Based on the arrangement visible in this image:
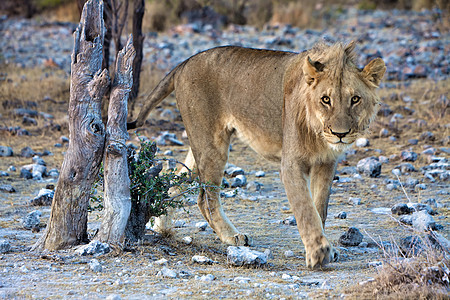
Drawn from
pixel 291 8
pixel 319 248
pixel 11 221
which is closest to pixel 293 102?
pixel 319 248

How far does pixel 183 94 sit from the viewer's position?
5477 millimetres

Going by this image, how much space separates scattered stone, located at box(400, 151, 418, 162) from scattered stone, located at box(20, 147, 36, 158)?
476cm

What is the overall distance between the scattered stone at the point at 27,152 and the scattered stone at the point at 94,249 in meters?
4.46

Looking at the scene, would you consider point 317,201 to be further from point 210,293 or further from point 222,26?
point 222,26

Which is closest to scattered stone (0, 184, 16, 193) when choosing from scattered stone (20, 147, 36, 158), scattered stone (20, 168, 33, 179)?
scattered stone (20, 168, 33, 179)

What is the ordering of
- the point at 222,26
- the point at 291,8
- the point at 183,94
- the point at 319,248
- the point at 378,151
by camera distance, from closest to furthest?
1. the point at 319,248
2. the point at 183,94
3. the point at 378,151
4. the point at 222,26
5. the point at 291,8

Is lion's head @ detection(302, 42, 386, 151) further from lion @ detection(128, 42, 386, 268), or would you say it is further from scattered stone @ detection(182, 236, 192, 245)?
scattered stone @ detection(182, 236, 192, 245)

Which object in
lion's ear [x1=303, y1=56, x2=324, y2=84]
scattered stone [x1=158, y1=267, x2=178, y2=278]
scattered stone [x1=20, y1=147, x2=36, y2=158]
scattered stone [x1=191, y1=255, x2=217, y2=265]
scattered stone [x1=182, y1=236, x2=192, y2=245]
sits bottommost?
scattered stone [x1=20, y1=147, x2=36, y2=158]

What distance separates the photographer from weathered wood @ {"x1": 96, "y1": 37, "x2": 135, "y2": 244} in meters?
4.29

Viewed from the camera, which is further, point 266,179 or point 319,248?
point 266,179

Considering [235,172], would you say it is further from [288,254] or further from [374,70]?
[374,70]

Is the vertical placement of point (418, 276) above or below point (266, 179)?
above

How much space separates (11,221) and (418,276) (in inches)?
142

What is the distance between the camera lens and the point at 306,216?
4.35 m
